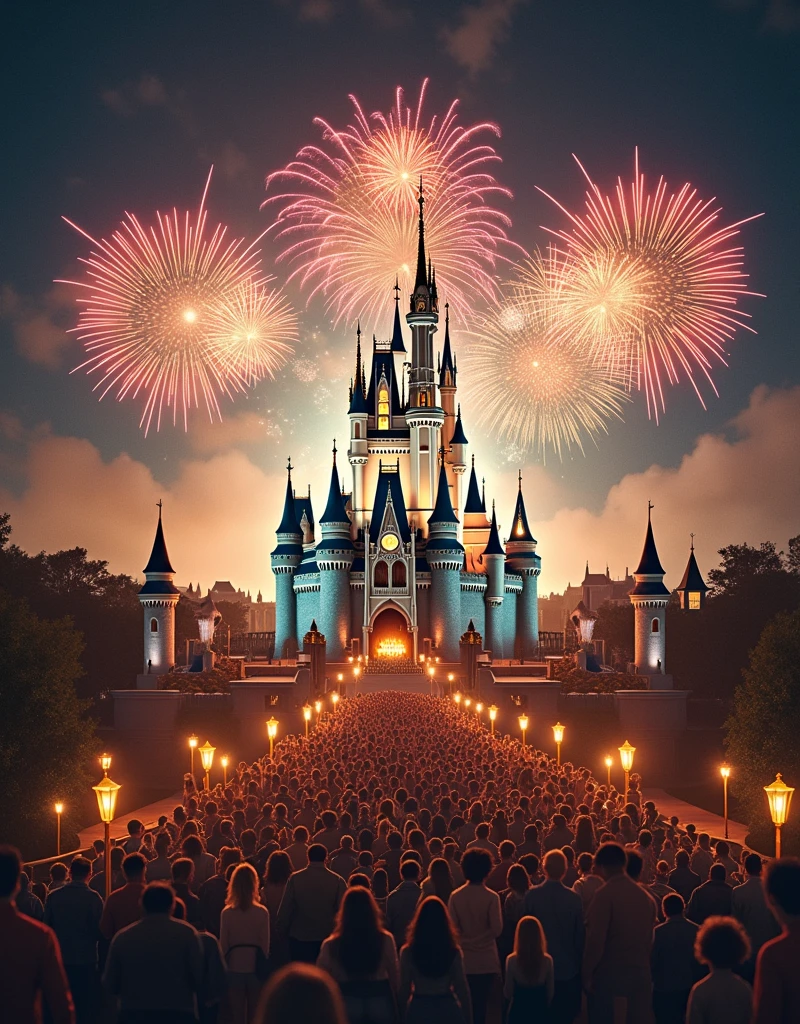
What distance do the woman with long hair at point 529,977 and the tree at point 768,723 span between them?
3906 centimetres

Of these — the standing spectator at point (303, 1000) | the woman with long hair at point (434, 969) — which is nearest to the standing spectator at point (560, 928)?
the woman with long hair at point (434, 969)

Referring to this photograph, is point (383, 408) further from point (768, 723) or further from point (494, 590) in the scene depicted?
point (768, 723)

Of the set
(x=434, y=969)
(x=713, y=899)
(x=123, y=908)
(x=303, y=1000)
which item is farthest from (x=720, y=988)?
(x=123, y=908)

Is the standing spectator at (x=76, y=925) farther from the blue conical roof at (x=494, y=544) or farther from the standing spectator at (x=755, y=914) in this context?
the blue conical roof at (x=494, y=544)

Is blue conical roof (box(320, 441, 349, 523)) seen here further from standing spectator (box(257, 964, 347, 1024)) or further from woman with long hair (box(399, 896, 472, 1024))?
standing spectator (box(257, 964, 347, 1024))

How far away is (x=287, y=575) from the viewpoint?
3875 inches

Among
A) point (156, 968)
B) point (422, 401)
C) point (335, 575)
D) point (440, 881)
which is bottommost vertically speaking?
point (440, 881)

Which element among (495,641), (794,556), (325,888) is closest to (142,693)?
(495,641)

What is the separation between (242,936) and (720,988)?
425 cm

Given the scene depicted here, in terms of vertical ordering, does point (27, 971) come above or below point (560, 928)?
above

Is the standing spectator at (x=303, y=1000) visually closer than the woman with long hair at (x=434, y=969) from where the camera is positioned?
Yes

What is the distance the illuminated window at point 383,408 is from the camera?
103m

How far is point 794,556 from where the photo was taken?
9331 cm

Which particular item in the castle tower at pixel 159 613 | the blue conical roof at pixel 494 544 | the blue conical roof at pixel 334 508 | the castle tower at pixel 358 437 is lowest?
the castle tower at pixel 159 613
